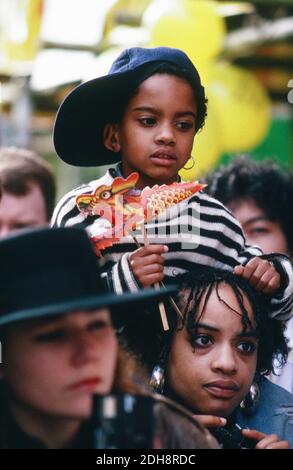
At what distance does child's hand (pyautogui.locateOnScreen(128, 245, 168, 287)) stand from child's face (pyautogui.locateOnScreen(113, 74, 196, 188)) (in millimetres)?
271

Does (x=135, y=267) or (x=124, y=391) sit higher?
(x=135, y=267)

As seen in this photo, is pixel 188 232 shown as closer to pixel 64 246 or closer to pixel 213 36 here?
pixel 64 246

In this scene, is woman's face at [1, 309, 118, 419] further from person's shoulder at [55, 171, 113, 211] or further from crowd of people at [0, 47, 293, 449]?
person's shoulder at [55, 171, 113, 211]

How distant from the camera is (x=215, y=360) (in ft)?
7.32

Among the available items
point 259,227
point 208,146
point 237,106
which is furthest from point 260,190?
point 237,106

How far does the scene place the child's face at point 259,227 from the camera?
3.53 meters

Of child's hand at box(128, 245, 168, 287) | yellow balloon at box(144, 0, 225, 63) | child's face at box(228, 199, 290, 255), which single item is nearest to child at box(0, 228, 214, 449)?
child's hand at box(128, 245, 168, 287)

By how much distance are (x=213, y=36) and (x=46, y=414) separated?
358 centimetres

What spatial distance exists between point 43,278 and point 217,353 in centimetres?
69

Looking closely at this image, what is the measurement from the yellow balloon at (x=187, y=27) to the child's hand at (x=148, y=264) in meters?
2.60

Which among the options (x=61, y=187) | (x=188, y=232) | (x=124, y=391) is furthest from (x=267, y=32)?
(x=124, y=391)

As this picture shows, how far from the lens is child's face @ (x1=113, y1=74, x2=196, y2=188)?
7.63 feet

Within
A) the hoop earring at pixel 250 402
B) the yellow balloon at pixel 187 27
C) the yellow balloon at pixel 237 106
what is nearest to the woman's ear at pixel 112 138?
the hoop earring at pixel 250 402

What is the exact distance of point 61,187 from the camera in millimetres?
8844
